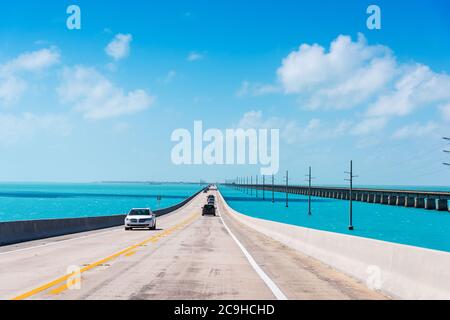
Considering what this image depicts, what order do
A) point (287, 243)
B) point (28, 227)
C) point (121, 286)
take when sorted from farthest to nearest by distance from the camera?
point (28, 227) → point (287, 243) → point (121, 286)

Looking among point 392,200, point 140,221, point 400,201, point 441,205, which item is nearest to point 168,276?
point 140,221

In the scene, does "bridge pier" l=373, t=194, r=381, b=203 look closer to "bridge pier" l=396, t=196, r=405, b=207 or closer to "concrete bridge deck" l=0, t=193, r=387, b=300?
"bridge pier" l=396, t=196, r=405, b=207

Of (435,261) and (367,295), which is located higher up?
(435,261)

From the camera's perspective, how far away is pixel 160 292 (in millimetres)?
11133

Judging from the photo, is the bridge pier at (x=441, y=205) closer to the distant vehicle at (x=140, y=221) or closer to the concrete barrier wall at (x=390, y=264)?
the distant vehicle at (x=140, y=221)

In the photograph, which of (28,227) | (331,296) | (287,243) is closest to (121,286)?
(331,296)

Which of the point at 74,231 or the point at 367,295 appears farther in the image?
the point at 74,231

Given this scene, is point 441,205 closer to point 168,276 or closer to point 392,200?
point 392,200

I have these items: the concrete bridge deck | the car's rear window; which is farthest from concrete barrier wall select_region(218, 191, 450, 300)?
the car's rear window

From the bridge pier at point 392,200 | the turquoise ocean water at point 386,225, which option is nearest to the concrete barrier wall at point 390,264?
the turquoise ocean water at point 386,225
